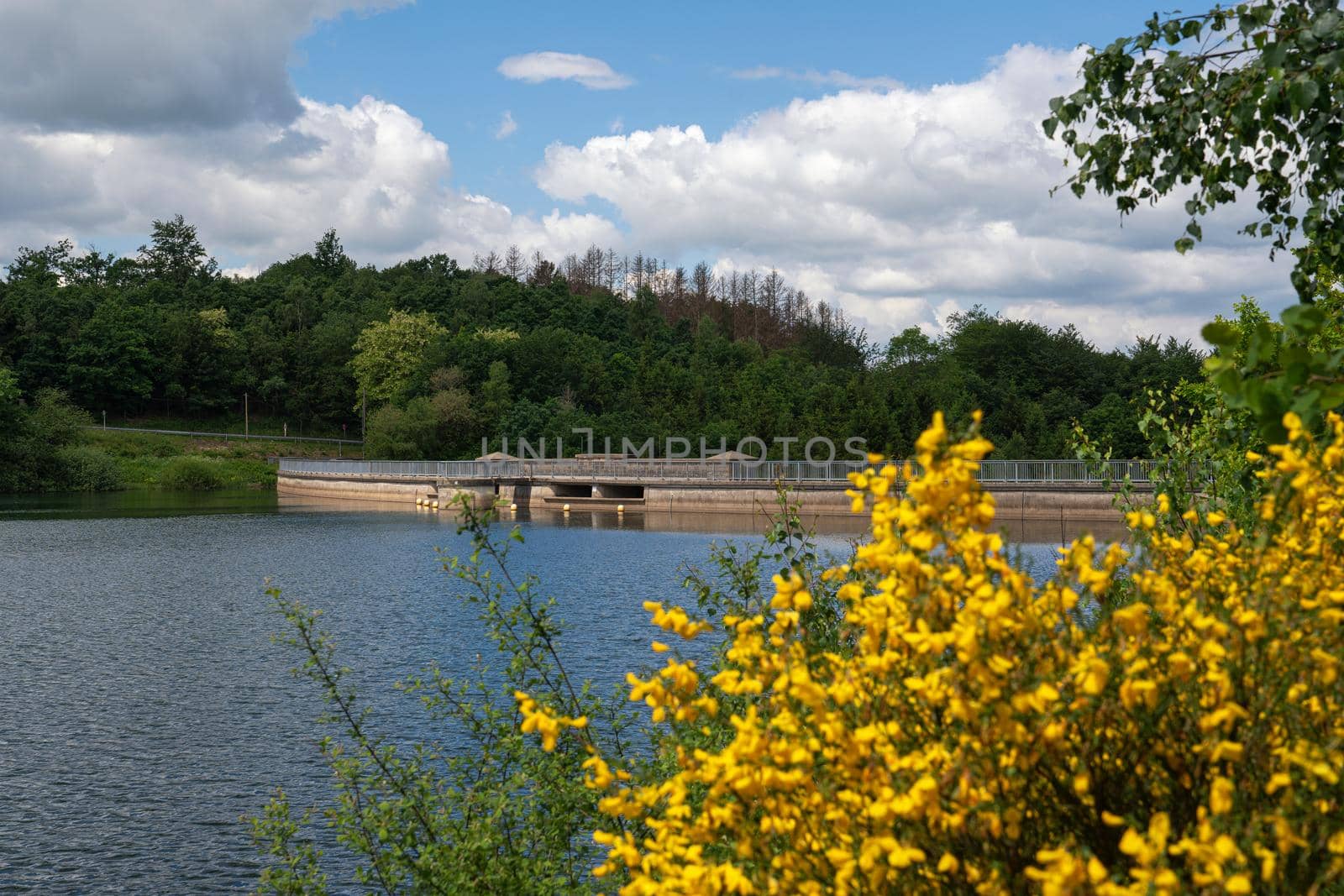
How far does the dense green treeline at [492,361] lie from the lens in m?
82.6

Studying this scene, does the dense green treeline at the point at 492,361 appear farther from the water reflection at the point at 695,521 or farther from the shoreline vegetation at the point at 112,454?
the water reflection at the point at 695,521

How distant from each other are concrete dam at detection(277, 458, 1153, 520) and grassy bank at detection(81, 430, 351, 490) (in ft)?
27.1

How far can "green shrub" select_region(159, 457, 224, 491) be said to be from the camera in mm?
87938

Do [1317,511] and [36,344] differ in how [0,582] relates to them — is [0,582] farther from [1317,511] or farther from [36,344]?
[36,344]

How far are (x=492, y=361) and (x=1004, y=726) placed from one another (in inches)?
3722

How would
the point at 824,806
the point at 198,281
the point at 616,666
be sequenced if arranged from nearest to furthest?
the point at 824,806
the point at 616,666
the point at 198,281

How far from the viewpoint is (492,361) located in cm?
9619

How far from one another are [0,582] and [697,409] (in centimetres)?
5569

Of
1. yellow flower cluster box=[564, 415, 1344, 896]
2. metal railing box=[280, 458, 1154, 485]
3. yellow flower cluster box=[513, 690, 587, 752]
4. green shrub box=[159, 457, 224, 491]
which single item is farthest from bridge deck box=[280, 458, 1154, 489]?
yellow flower cluster box=[513, 690, 587, 752]

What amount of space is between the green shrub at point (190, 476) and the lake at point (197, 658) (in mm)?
38434

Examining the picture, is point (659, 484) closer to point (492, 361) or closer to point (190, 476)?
point (492, 361)

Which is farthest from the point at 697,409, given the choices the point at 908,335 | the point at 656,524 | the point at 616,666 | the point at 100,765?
the point at 100,765

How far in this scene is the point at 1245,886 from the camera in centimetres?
249

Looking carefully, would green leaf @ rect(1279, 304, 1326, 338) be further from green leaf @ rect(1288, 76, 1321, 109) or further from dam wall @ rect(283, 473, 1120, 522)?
dam wall @ rect(283, 473, 1120, 522)
